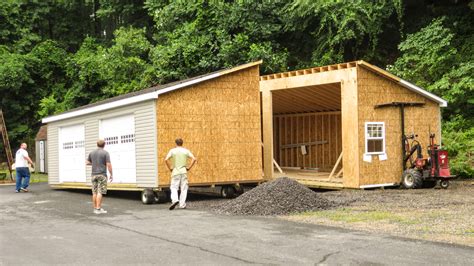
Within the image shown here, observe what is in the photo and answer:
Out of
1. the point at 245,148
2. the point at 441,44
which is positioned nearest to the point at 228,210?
the point at 245,148

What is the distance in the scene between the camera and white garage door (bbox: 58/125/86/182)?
67.4ft

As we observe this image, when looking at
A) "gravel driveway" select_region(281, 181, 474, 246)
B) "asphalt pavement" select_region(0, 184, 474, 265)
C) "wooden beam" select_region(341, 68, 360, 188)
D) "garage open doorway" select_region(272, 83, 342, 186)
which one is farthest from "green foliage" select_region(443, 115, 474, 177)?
"asphalt pavement" select_region(0, 184, 474, 265)

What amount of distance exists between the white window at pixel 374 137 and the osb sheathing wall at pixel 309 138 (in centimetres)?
512

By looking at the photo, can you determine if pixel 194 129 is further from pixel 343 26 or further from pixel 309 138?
pixel 343 26

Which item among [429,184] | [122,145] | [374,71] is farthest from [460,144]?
[122,145]

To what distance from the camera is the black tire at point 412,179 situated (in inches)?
666

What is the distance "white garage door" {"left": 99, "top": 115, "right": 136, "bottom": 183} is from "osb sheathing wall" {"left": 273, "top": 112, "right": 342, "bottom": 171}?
898 cm

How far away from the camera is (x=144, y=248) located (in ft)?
27.2

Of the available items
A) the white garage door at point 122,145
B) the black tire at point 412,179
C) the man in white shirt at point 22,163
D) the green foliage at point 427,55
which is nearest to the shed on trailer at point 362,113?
the black tire at point 412,179

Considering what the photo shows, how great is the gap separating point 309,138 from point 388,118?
6.79m

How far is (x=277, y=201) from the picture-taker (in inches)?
503

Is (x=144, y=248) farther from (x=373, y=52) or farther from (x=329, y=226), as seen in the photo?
(x=373, y=52)

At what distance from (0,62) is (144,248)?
32009 mm

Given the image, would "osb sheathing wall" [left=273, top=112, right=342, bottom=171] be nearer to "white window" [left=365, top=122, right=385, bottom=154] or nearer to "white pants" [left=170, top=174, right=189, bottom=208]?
"white window" [left=365, top=122, right=385, bottom=154]
